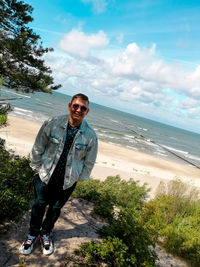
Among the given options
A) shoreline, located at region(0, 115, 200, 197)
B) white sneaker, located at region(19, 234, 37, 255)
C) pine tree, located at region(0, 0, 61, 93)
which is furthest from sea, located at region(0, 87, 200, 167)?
shoreline, located at region(0, 115, 200, 197)

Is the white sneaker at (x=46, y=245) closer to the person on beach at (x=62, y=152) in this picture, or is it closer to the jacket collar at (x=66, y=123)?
the person on beach at (x=62, y=152)

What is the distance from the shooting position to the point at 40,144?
2613 mm

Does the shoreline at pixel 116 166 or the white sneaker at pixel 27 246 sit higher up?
the white sneaker at pixel 27 246

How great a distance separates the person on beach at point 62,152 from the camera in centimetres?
257

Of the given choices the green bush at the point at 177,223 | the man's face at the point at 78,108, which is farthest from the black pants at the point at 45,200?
the green bush at the point at 177,223

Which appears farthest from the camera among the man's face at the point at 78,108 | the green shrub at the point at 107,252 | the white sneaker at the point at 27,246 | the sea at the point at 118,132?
the sea at the point at 118,132

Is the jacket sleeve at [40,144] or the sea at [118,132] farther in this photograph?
the sea at [118,132]

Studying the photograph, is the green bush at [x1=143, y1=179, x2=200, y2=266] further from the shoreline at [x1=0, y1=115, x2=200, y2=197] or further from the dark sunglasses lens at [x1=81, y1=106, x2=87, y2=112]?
the shoreline at [x1=0, y1=115, x2=200, y2=197]

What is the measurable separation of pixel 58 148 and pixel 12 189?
1421 millimetres

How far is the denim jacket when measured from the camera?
2.57m

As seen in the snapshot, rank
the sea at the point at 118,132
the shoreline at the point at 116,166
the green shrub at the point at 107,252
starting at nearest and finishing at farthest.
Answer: the green shrub at the point at 107,252 → the shoreline at the point at 116,166 → the sea at the point at 118,132

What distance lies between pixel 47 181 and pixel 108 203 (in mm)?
2854

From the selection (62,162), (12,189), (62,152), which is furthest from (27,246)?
(62,152)

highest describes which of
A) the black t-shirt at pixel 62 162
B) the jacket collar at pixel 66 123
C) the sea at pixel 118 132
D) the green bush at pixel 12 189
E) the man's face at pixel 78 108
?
the man's face at pixel 78 108
